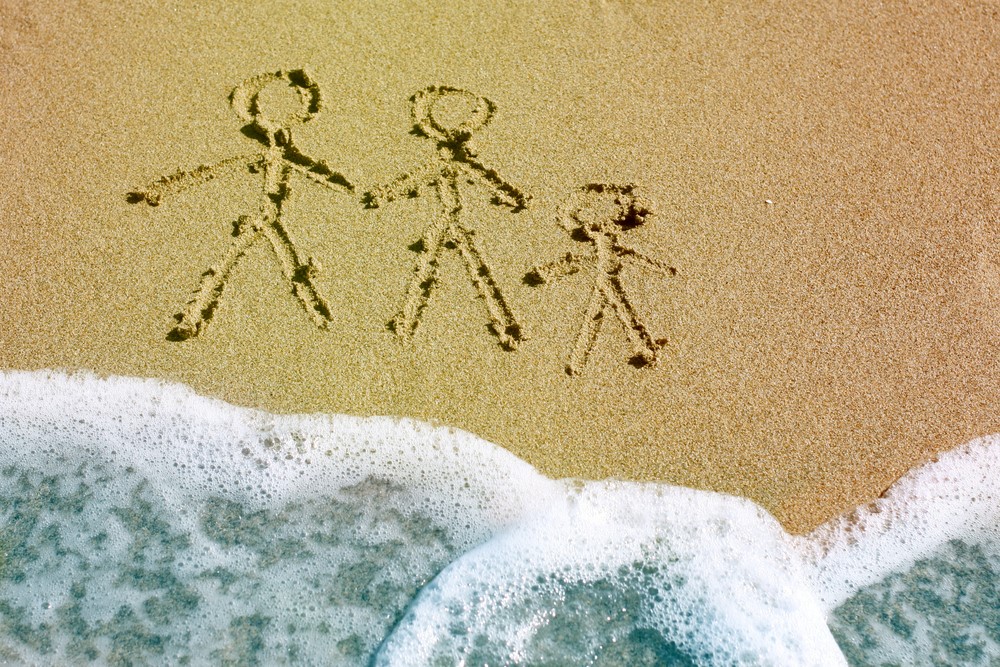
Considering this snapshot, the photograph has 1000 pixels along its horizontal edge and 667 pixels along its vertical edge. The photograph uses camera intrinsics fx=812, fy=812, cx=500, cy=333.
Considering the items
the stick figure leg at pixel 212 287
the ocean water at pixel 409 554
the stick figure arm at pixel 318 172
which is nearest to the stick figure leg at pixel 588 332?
the ocean water at pixel 409 554

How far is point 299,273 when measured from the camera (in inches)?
70.6

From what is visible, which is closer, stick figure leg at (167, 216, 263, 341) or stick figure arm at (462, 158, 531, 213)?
stick figure leg at (167, 216, 263, 341)

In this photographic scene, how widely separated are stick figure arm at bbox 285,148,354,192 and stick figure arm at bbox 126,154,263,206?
0.27 feet

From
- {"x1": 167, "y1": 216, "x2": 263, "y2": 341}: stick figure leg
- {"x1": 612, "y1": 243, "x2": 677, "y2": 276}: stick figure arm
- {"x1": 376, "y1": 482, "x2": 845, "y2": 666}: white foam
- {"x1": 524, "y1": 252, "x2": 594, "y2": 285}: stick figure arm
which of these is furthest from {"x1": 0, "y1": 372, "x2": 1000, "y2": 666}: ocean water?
{"x1": 612, "y1": 243, "x2": 677, "y2": 276}: stick figure arm

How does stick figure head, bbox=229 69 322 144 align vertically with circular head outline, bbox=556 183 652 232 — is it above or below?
above

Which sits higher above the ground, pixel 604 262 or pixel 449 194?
pixel 449 194

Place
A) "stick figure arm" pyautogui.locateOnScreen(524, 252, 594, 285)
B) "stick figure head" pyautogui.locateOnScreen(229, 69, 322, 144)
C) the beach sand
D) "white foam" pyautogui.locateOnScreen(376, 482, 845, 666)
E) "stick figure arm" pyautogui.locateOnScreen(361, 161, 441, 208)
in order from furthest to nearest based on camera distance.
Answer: "stick figure head" pyautogui.locateOnScreen(229, 69, 322, 144), "stick figure arm" pyautogui.locateOnScreen(361, 161, 441, 208), "stick figure arm" pyautogui.locateOnScreen(524, 252, 594, 285), the beach sand, "white foam" pyautogui.locateOnScreen(376, 482, 845, 666)

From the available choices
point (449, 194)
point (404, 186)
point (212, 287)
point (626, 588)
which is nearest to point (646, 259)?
point (449, 194)

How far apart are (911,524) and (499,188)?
1.12 meters

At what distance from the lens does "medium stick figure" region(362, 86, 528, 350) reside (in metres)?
1.74

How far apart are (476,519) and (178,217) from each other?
3.19 feet

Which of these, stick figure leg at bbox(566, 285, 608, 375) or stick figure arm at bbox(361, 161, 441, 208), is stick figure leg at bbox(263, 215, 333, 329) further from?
stick figure leg at bbox(566, 285, 608, 375)

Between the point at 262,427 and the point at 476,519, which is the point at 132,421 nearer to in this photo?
the point at 262,427

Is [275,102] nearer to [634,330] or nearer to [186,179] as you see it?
[186,179]
